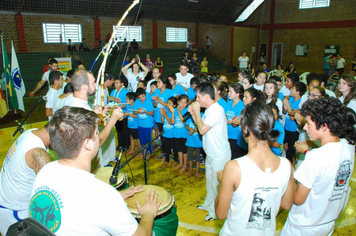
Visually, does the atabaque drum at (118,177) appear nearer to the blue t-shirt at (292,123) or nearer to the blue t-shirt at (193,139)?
the blue t-shirt at (193,139)

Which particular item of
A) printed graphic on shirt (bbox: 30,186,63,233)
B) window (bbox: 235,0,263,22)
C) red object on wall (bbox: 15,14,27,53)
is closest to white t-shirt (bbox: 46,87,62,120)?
printed graphic on shirt (bbox: 30,186,63,233)

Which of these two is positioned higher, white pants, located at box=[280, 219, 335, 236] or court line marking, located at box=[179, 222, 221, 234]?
white pants, located at box=[280, 219, 335, 236]

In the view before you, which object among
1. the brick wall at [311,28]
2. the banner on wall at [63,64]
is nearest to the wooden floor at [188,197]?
the banner on wall at [63,64]

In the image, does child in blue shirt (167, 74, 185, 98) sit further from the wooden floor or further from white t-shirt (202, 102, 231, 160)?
white t-shirt (202, 102, 231, 160)

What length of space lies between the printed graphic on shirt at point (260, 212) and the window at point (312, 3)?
72.7 feet

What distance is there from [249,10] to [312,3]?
5.13m

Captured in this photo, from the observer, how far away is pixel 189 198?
4.20 m

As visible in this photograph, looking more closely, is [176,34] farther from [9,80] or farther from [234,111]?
[234,111]

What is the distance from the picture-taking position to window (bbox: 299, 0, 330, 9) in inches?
761

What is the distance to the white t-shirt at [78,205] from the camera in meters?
1.33

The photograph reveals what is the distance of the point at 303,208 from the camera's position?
203 centimetres

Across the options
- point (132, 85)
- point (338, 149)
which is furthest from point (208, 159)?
point (132, 85)

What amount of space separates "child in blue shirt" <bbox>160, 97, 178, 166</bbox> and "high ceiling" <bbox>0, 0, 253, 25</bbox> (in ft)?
34.4

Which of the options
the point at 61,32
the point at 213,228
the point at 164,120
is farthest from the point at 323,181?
the point at 61,32
